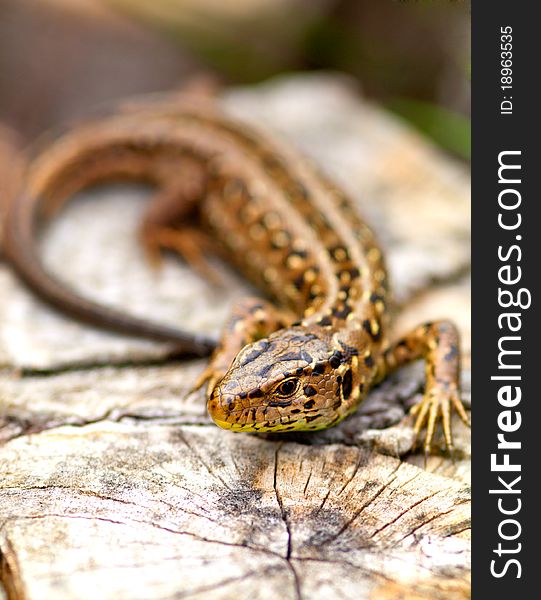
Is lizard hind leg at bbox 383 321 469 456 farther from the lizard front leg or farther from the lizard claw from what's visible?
the lizard front leg

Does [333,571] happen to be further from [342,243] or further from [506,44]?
[506,44]

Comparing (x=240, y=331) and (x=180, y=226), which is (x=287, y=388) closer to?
(x=240, y=331)

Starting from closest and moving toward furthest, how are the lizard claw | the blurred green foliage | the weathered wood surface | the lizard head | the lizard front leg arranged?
the weathered wood surface, the lizard head, the lizard claw, the lizard front leg, the blurred green foliage

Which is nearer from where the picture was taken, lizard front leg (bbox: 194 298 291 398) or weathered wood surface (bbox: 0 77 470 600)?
weathered wood surface (bbox: 0 77 470 600)

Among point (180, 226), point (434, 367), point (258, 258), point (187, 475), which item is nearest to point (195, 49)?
point (180, 226)

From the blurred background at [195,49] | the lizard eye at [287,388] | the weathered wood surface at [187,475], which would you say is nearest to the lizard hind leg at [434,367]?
the weathered wood surface at [187,475]

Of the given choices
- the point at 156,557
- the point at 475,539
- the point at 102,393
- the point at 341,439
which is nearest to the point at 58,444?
the point at 102,393

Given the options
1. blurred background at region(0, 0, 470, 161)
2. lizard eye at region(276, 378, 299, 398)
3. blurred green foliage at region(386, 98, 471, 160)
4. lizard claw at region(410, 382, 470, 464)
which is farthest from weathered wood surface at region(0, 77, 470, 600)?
blurred background at region(0, 0, 470, 161)
